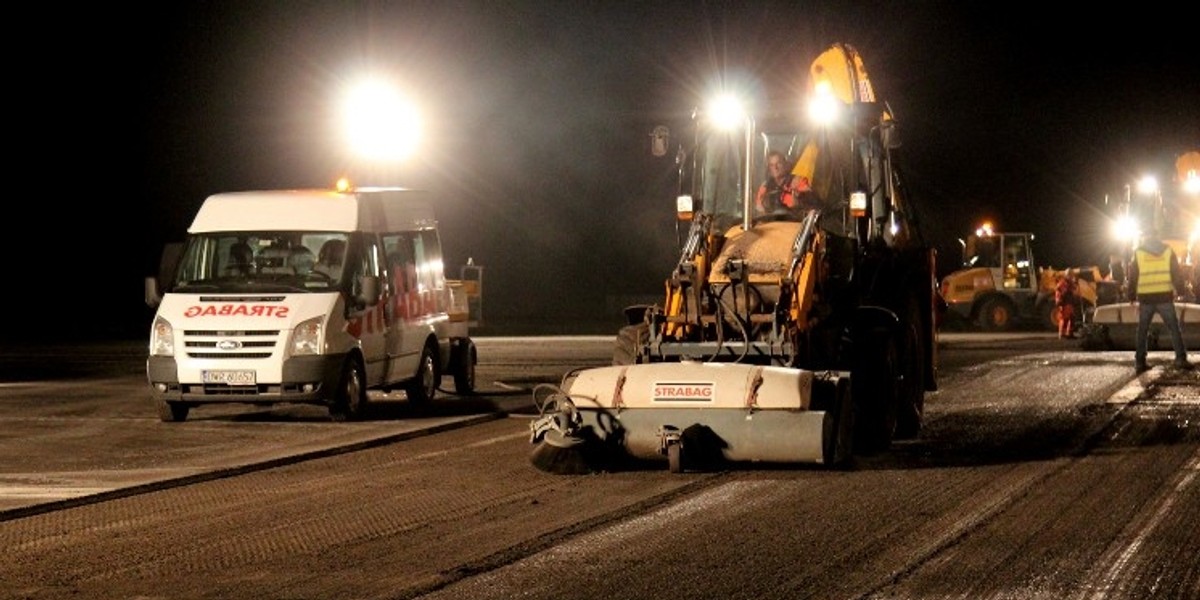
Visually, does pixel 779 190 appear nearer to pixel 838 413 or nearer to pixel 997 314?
pixel 838 413

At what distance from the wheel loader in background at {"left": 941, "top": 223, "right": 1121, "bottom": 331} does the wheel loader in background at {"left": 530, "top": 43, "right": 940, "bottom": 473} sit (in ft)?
95.2

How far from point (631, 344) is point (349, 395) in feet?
16.0

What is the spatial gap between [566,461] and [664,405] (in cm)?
85

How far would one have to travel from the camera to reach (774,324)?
15008mm

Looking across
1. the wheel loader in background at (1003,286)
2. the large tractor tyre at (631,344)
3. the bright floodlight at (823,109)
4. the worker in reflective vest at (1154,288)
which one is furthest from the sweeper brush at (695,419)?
the wheel loader in background at (1003,286)

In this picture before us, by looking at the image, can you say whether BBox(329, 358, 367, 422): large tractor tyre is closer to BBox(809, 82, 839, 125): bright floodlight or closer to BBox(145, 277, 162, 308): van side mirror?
BBox(145, 277, 162, 308): van side mirror

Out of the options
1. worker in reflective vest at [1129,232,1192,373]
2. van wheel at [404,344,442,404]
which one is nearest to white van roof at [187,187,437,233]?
van wheel at [404,344,442,404]

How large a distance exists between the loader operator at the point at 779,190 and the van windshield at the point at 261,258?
5355mm

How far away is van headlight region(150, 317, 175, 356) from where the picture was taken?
19.2 meters

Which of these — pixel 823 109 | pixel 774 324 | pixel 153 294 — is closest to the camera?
pixel 774 324

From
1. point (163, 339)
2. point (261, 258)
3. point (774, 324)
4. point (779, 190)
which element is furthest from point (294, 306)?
point (774, 324)

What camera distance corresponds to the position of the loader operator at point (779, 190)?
1627 centimetres

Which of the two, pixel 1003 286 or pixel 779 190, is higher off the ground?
pixel 779 190

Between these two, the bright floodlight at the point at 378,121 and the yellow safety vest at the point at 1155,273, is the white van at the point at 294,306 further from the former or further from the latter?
the yellow safety vest at the point at 1155,273
